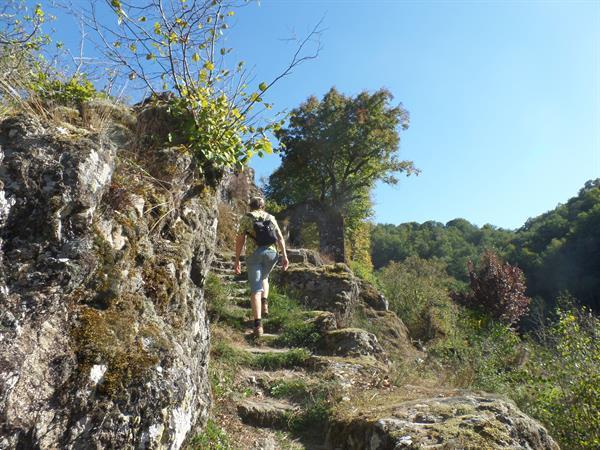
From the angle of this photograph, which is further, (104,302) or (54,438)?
(104,302)

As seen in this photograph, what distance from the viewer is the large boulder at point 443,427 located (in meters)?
3.10

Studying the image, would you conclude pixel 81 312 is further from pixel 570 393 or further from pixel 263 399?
pixel 570 393

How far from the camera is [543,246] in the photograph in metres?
35.9

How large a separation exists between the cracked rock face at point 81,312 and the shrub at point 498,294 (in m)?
10.2

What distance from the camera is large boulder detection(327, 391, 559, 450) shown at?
310 cm

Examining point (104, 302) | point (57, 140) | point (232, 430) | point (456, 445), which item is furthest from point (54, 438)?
point (456, 445)

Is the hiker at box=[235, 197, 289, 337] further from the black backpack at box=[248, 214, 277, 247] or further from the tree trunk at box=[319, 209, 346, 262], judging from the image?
the tree trunk at box=[319, 209, 346, 262]

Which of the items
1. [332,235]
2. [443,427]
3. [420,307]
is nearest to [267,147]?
[443,427]

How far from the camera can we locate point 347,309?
8812 mm

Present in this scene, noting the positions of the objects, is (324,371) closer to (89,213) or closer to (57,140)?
(89,213)

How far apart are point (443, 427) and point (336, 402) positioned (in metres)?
1.37

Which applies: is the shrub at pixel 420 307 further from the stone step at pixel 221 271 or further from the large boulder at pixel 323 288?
the stone step at pixel 221 271

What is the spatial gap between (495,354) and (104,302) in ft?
20.3

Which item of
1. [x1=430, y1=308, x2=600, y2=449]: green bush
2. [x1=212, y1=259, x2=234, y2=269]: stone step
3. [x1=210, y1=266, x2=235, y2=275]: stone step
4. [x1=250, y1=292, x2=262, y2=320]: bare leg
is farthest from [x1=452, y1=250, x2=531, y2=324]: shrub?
[x1=250, y1=292, x2=262, y2=320]: bare leg
